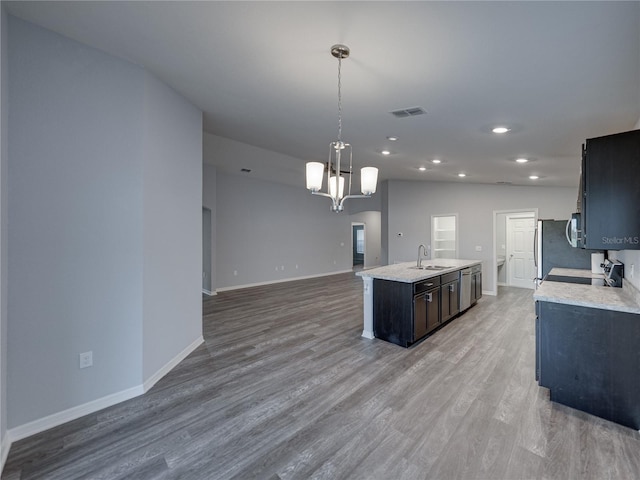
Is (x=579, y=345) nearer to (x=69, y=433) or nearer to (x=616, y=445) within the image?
(x=616, y=445)

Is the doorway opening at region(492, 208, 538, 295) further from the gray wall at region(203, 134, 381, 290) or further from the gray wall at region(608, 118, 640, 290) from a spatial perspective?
the gray wall at region(608, 118, 640, 290)

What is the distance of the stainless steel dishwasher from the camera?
5058 millimetres

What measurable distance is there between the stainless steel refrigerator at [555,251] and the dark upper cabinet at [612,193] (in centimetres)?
298

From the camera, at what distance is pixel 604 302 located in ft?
7.46

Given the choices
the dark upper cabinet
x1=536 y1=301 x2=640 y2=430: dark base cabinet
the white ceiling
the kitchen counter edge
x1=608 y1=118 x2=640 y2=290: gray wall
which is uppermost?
the white ceiling

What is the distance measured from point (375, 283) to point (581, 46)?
299cm

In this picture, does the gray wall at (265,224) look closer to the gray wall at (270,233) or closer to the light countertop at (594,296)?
the gray wall at (270,233)

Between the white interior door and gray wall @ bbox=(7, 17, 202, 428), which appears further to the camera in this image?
the white interior door

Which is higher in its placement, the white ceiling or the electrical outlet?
the white ceiling

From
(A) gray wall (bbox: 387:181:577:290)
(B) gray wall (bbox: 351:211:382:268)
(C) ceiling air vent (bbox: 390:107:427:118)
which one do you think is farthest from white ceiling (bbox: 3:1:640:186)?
(B) gray wall (bbox: 351:211:382:268)

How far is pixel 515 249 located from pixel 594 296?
6.13m

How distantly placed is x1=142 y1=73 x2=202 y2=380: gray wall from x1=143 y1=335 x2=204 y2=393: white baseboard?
0.04 metres

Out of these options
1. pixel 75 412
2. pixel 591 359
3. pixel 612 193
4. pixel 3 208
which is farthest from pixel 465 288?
pixel 3 208

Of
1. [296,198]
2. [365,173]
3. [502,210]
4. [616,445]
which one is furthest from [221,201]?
[616,445]
